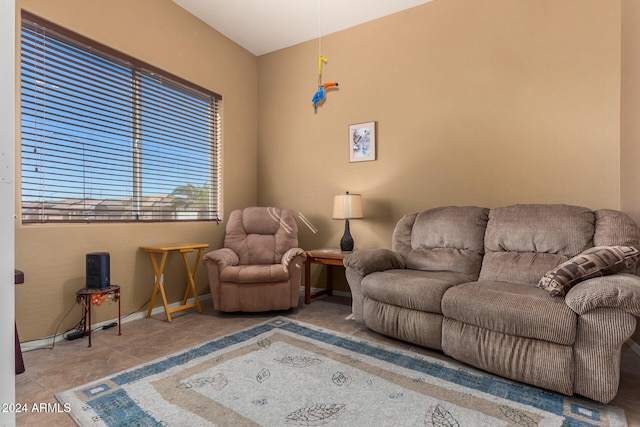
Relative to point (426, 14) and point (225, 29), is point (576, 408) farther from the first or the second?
point (225, 29)

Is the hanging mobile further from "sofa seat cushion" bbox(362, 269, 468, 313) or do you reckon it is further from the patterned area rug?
the patterned area rug

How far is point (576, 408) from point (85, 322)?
3268 millimetres

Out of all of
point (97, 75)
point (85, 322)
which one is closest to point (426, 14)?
point (97, 75)

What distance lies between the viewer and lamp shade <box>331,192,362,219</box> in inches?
134

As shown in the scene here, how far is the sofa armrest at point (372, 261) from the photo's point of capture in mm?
2637

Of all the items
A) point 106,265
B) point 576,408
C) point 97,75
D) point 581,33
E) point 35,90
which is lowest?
point 576,408

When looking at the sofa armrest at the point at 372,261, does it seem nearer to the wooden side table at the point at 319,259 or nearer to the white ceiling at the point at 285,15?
the wooden side table at the point at 319,259

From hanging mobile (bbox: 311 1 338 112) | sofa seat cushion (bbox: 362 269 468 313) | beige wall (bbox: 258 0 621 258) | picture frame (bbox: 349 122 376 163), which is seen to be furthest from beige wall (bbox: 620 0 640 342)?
hanging mobile (bbox: 311 1 338 112)

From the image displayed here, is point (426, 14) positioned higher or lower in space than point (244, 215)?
higher

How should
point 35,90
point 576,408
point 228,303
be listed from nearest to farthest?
point 576,408, point 35,90, point 228,303

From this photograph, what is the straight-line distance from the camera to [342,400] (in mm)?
1677

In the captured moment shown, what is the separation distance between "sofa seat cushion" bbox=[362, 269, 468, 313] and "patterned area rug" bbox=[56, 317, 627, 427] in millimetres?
346

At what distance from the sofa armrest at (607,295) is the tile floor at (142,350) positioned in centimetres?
53

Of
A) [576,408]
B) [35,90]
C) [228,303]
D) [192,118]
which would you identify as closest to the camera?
[576,408]
